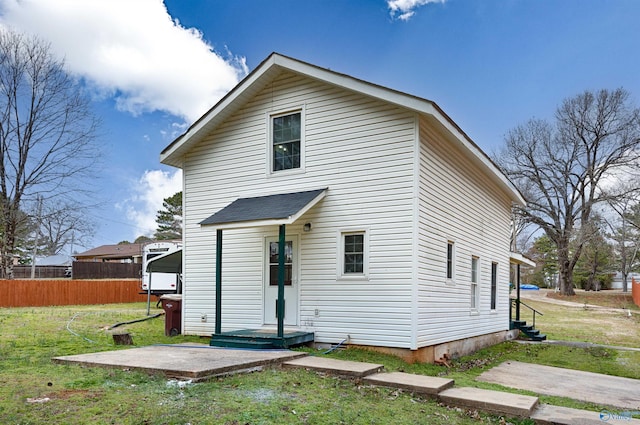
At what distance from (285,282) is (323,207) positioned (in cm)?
181

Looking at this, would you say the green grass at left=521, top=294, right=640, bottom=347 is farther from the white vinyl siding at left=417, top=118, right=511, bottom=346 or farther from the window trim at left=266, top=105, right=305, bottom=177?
the window trim at left=266, top=105, right=305, bottom=177

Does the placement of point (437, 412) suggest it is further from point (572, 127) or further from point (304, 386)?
point (572, 127)

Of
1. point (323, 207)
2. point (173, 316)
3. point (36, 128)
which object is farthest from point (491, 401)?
point (36, 128)

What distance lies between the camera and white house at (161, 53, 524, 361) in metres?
9.09

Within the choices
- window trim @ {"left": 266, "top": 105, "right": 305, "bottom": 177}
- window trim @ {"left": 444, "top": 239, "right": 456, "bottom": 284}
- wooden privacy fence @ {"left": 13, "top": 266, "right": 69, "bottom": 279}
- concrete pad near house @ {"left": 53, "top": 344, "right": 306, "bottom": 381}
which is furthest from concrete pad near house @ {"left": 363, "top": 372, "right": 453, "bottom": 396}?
wooden privacy fence @ {"left": 13, "top": 266, "right": 69, "bottom": 279}

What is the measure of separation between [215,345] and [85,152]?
2138cm

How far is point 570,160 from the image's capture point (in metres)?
35.5

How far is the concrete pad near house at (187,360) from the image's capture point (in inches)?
249

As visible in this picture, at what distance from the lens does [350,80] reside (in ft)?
30.8

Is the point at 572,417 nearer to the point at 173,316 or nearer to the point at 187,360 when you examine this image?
the point at 187,360

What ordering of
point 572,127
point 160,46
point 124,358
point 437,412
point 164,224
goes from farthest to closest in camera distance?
point 164,224, point 572,127, point 160,46, point 124,358, point 437,412

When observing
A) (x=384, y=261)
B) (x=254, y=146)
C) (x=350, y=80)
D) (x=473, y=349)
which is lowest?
(x=473, y=349)

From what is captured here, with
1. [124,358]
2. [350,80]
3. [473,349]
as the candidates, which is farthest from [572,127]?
[124,358]

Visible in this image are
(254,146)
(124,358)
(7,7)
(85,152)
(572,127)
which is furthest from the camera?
(572,127)
